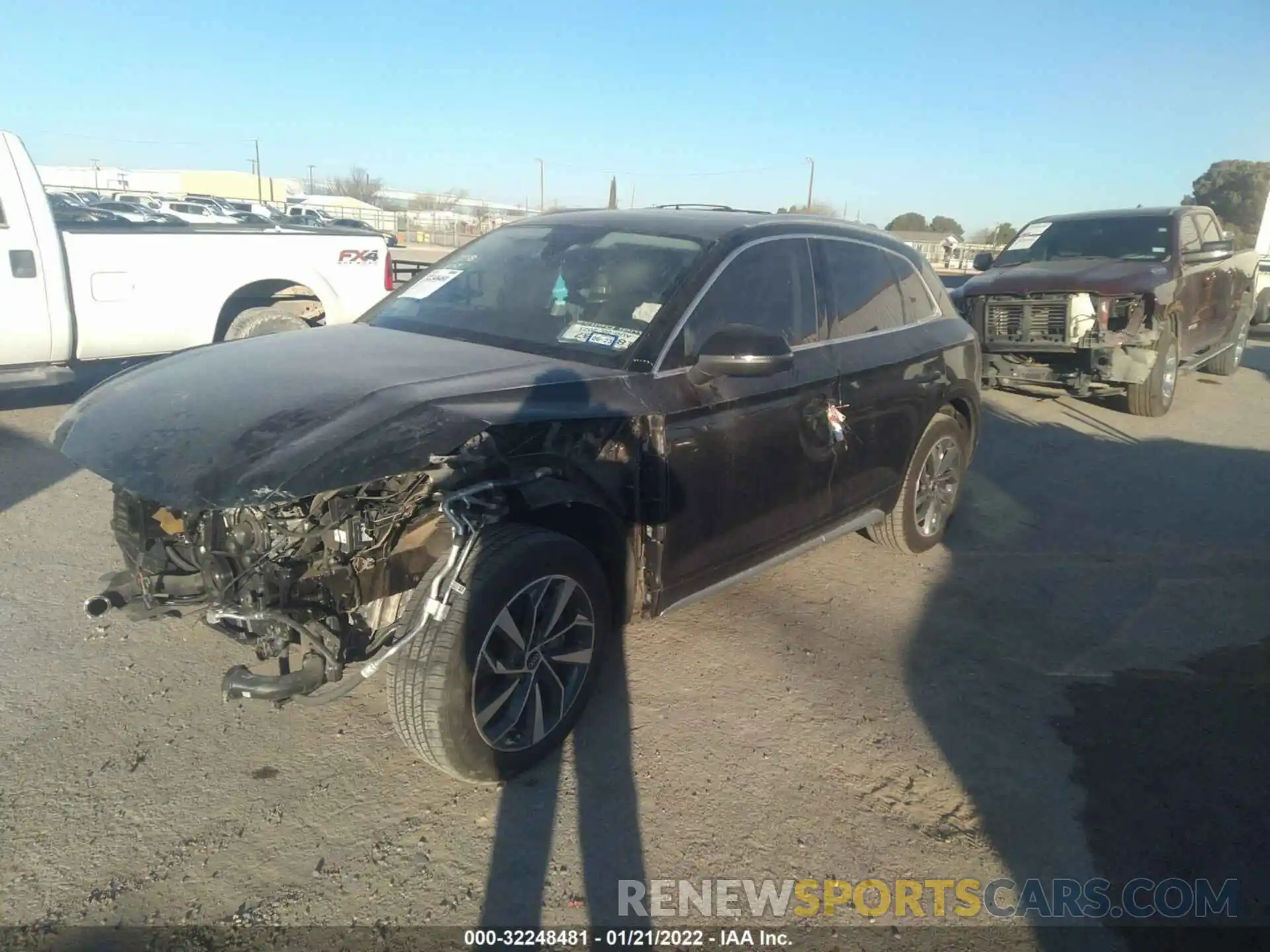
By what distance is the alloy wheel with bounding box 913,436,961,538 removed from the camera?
17.8 feet

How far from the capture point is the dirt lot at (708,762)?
277cm

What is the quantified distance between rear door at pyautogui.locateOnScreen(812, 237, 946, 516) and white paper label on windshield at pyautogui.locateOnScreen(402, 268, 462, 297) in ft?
5.87

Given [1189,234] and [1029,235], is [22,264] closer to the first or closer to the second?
[1029,235]

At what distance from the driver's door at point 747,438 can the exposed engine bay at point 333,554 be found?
42 centimetres

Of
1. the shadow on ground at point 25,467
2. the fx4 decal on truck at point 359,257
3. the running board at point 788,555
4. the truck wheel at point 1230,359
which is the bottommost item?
the shadow on ground at point 25,467

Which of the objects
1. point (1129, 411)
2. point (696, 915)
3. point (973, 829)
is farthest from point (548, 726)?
point (1129, 411)

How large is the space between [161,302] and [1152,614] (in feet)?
24.8

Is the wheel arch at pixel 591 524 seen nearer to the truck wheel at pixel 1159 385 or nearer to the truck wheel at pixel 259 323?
the truck wheel at pixel 259 323

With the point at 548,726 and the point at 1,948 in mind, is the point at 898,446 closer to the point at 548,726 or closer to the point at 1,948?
the point at 548,726

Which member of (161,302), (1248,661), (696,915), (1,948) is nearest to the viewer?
(1,948)

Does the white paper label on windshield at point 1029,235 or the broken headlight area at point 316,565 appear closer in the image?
the broken headlight area at point 316,565

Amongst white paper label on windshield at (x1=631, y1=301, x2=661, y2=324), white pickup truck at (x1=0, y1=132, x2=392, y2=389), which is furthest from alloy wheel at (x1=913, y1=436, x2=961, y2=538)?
white pickup truck at (x1=0, y1=132, x2=392, y2=389)

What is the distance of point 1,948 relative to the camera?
2.43 meters

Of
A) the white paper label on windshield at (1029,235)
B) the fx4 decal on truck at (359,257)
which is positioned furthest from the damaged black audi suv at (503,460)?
the white paper label on windshield at (1029,235)
